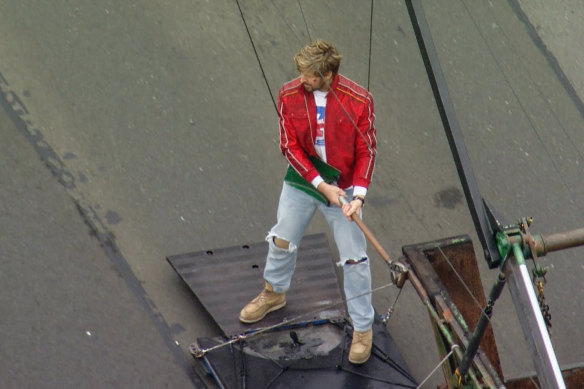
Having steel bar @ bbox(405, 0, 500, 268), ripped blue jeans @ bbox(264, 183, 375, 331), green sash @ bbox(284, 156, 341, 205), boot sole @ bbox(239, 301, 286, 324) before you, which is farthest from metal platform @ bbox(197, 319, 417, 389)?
steel bar @ bbox(405, 0, 500, 268)

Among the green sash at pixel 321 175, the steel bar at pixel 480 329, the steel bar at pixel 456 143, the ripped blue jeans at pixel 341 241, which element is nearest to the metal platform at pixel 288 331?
the ripped blue jeans at pixel 341 241

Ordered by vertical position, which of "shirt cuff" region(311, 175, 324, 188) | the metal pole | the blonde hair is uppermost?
the blonde hair

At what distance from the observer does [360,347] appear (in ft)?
17.9

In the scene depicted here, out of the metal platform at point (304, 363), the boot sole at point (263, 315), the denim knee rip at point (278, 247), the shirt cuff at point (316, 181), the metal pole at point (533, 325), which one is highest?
the shirt cuff at point (316, 181)

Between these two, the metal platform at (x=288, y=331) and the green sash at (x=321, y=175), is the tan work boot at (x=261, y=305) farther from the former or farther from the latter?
the green sash at (x=321, y=175)

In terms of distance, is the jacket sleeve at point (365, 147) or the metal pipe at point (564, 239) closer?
the metal pipe at point (564, 239)

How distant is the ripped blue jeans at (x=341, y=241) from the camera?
17.2 ft

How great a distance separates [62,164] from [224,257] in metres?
1.35

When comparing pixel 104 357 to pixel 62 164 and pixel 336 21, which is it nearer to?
pixel 62 164

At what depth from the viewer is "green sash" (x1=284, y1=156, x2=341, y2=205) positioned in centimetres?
518

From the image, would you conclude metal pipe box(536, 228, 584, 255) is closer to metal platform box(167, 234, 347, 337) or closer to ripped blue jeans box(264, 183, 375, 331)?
ripped blue jeans box(264, 183, 375, 331)

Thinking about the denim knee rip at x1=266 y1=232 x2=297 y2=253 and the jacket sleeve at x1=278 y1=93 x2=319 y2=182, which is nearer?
the jacket sleeve at x1=278 y1=93 x2=319 y2=182

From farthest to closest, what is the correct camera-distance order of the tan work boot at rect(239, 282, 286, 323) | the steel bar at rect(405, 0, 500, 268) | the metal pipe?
the tan work boot at rect(239, 282, 286, 323) → the steel bar at rect(405, 0, 500, 268) → the metal pipe

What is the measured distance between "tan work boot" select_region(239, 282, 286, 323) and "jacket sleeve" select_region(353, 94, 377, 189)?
0.99 meters
